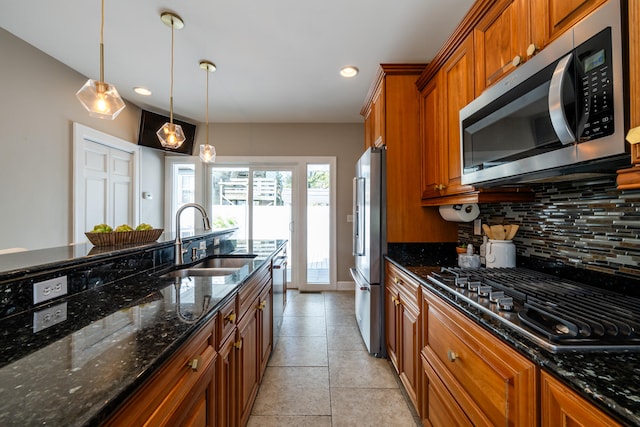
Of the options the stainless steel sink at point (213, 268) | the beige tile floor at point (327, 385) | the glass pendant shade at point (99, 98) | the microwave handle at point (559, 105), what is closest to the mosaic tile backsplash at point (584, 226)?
the microwave handle at point (559, 105)

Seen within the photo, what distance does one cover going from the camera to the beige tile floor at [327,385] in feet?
5.36

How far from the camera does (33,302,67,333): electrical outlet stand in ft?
2.68

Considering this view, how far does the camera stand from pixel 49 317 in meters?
0.88

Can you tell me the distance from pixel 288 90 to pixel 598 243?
9.57 ft

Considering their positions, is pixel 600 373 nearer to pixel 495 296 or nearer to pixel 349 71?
pixel 495 296

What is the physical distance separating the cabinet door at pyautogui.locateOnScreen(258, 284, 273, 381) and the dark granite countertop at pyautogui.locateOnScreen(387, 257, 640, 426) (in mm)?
1455

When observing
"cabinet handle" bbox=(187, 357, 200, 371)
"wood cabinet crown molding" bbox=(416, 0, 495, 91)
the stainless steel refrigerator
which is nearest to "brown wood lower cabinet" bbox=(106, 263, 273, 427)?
"cabinet handle" bbox=(187, 357, 200, 371)

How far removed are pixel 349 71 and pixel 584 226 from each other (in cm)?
221

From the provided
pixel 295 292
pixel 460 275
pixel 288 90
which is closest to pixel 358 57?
pixel 288 90

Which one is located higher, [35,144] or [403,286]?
[35,144]

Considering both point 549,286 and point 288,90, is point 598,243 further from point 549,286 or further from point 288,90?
point 288,90

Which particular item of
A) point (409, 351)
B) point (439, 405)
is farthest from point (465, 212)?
point (439, 405)

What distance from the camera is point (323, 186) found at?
14.0ft

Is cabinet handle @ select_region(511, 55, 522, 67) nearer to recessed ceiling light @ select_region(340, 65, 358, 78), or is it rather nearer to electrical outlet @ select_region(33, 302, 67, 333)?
recessed ceiling light @ select_region(340, 65, 358, 78)
